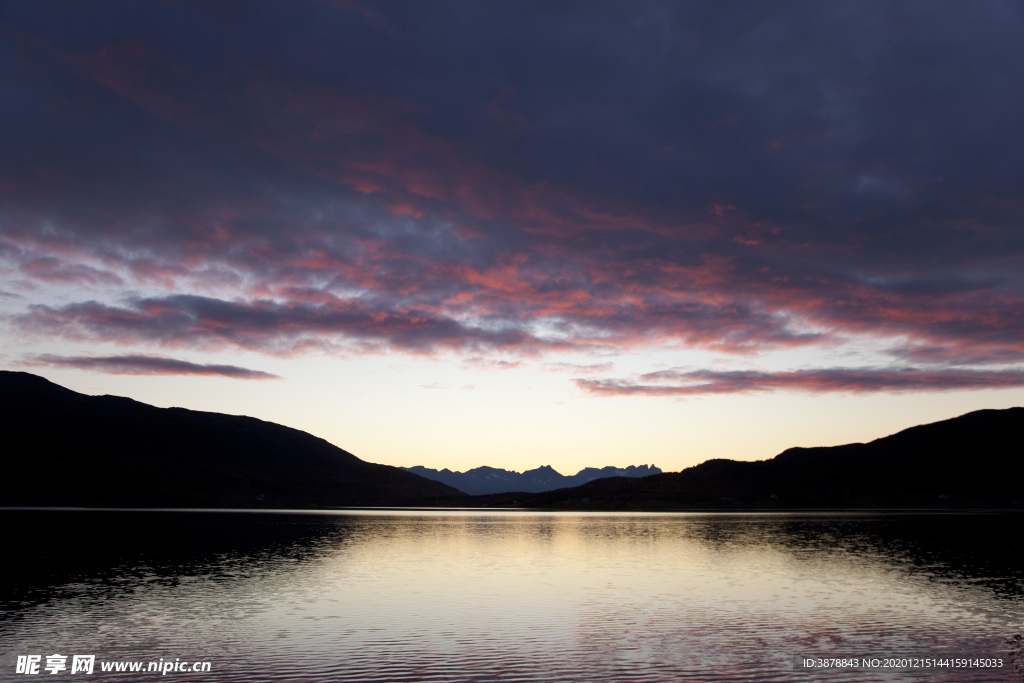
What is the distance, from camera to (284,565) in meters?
73.3

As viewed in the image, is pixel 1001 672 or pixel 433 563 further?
pixel 433 563

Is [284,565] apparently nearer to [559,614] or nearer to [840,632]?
[559,614]

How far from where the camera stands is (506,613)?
45.2 metres

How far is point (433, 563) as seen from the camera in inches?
3123

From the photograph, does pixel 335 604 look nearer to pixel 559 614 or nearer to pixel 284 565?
pixel 559 614

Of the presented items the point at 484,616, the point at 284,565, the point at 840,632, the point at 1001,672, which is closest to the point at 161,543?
the point at 284,565

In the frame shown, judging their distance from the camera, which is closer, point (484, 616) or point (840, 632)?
point (840, 632)

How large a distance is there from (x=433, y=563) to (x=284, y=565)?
16.5 m

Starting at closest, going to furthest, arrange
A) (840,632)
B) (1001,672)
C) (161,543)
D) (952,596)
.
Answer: (1001,672) < (840,632) < (952,596) < (161,543)

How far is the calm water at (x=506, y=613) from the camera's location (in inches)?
1214

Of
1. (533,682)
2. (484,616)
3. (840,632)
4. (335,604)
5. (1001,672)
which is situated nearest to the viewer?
(533,682)

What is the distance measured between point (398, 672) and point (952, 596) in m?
45.3

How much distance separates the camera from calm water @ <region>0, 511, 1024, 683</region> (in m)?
30.8

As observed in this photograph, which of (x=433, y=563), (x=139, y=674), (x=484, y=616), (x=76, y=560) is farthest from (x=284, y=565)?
(x=139, y=674)
